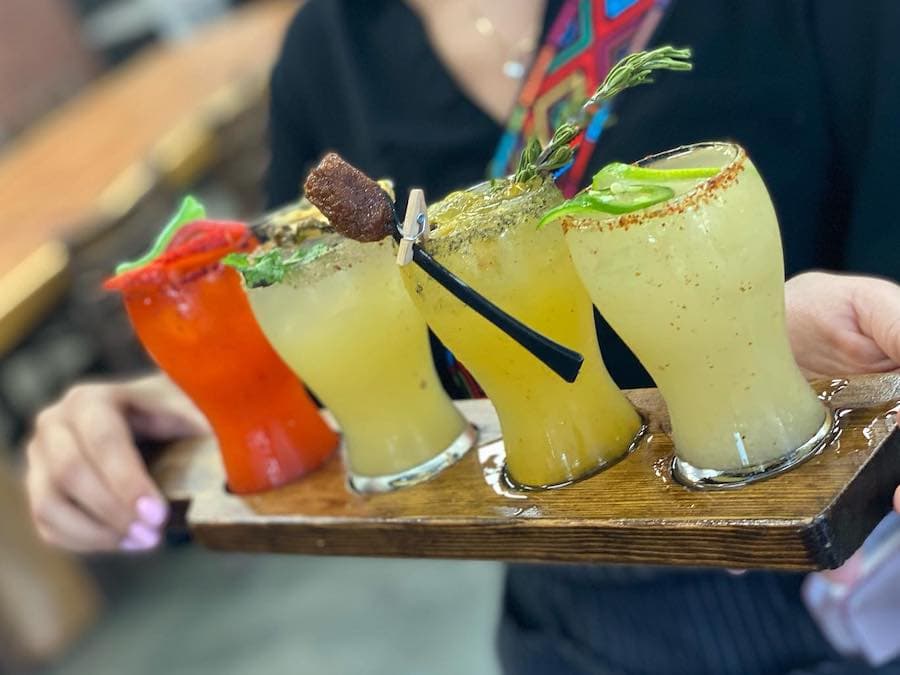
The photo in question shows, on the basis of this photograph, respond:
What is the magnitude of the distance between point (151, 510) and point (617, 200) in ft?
2.61

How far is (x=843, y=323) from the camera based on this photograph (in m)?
0.88

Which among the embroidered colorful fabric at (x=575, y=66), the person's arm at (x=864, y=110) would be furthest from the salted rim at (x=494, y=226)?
the person's arm at (x=864, y=110)

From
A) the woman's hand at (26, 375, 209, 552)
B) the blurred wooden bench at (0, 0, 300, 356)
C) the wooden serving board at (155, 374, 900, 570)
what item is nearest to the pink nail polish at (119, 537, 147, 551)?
the woman's hand at (26, 375, 209, 552)

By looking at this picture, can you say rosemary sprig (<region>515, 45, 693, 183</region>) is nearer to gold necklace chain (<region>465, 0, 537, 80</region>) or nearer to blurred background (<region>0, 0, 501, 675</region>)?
gold necklace chain (<region>465, 0, 537, 80</region>)

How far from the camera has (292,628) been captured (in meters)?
3.26

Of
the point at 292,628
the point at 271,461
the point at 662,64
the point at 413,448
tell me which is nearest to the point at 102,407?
the point at 271,461

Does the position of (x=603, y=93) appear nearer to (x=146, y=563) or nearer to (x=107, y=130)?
Answer: (x=146, y=563)

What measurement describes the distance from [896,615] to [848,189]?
1.77 ft

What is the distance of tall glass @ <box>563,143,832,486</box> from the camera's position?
2.51ft

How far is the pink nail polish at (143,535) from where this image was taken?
1.32 meters

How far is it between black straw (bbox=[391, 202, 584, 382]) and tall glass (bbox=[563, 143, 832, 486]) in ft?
0.18

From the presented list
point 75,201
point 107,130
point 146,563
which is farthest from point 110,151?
point 146,563

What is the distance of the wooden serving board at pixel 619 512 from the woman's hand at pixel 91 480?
12cm

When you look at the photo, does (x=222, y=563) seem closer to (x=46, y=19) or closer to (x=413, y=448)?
(x=413, y=448)
